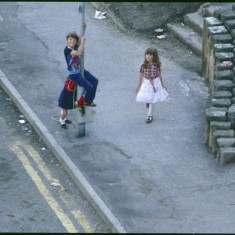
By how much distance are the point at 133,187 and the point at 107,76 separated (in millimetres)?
4336

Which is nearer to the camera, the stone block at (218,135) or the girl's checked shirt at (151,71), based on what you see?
the stone block at (218,135)

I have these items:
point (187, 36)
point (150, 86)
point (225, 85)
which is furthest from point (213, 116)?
point (187, 36)

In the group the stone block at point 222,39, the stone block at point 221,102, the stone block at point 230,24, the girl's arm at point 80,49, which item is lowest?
the stone block at point 221,102

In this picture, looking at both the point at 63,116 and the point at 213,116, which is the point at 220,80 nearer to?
the point at 213,116

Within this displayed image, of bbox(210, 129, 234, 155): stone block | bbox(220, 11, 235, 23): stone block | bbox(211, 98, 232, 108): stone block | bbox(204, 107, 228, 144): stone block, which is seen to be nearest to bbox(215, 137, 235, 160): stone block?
bbox(210, 129, 234, 155): stone block

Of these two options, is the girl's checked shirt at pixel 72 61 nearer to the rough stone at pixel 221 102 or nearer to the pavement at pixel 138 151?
the pavement at pixel 138 151

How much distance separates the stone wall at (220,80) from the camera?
14828 millimetres

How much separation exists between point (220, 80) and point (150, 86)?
1210 millimetres

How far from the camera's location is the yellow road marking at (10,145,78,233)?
13.3m

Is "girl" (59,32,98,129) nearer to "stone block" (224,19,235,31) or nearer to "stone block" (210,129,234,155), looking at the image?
"stone block" (210,129,234,155)

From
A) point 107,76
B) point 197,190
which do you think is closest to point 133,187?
point 197,190

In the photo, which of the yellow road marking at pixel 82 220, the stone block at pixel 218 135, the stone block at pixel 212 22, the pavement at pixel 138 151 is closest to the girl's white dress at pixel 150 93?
the pavement at pixel 138 151

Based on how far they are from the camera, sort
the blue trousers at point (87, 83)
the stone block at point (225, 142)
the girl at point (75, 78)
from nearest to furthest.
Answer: the stone block at point (225, 142) → the girl at point (75, 78) → the blue trousers at point (87, 83)

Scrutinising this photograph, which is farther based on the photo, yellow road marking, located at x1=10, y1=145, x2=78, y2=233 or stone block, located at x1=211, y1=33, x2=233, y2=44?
stone block, located at x1=211, y1=33, x2=233, y2=44
